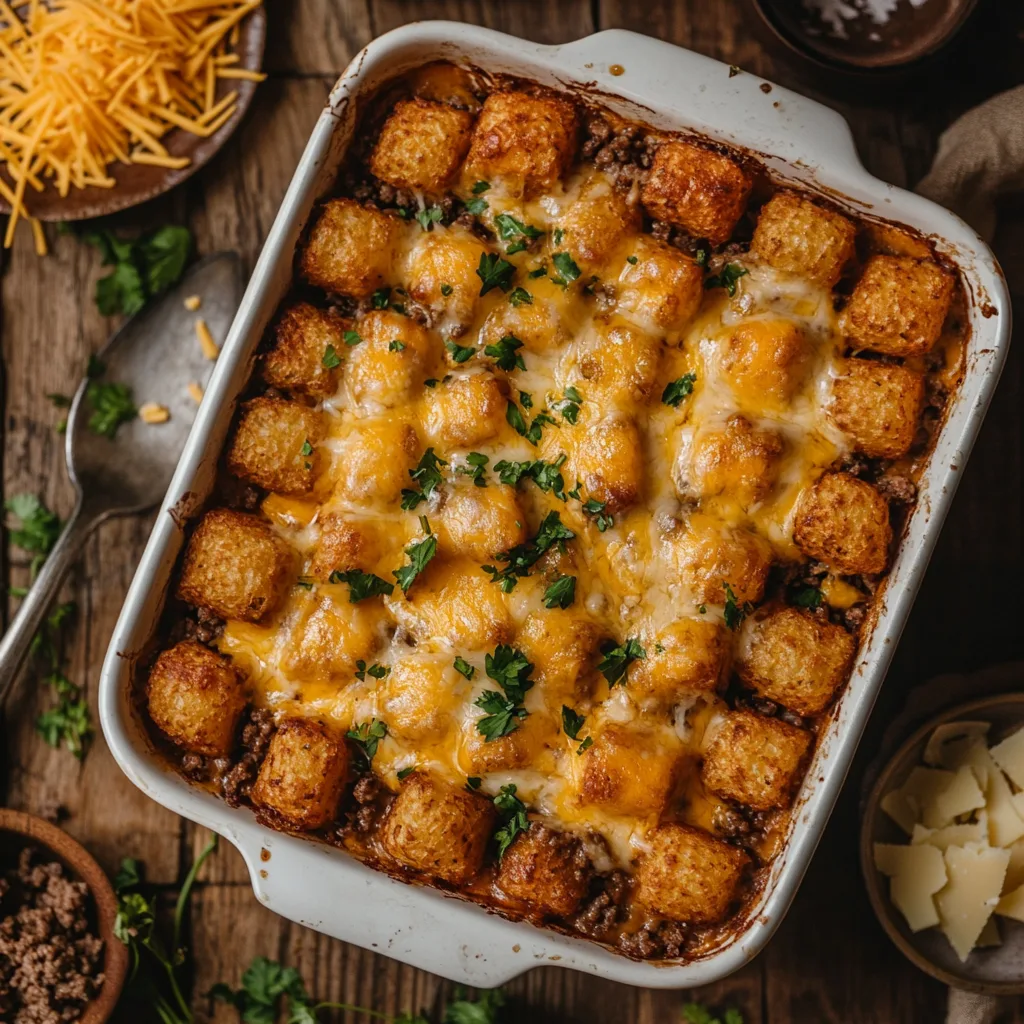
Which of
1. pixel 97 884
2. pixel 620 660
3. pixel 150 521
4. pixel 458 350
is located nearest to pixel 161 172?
pixel 150 521

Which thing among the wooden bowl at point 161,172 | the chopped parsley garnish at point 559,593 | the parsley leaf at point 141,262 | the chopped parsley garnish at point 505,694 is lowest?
the chopped parsley garnish at point 505,694

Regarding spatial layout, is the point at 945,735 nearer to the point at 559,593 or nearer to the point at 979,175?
the point at 559,593

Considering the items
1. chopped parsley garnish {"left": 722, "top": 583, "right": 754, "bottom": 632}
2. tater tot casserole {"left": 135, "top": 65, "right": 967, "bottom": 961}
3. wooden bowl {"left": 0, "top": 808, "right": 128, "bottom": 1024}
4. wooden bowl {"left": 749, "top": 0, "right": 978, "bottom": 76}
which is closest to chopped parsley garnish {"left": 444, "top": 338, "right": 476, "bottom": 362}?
tater tot casserole {"left": 135, "top": 65, "right": 967, "bottom": 961}

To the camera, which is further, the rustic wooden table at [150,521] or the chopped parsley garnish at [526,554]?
the rustic wooden table at [150,521]

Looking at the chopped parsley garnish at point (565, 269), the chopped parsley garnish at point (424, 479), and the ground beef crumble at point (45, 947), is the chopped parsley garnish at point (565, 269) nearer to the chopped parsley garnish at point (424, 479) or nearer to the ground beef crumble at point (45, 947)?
the chopped parsley garnish at point (424, 479)

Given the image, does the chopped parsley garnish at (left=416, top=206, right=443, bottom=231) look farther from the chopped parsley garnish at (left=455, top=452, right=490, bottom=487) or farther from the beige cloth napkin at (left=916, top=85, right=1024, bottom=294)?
the beige cloth napkin at (left=916, top=85, right=1024, bottom=294)

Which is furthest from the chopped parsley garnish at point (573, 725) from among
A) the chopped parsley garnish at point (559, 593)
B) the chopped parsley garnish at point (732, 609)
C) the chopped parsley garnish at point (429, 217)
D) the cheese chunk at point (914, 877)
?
the chopped parsley garnish at point (429, 217)
